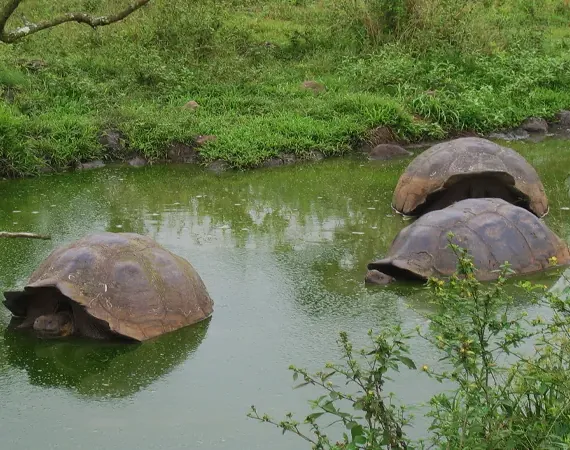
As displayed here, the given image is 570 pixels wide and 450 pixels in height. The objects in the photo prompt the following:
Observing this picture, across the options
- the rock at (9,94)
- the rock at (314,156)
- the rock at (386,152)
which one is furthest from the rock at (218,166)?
the rock at (9,94)

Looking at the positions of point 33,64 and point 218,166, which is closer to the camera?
point 218,166

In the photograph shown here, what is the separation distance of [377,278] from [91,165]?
5227 millimetres

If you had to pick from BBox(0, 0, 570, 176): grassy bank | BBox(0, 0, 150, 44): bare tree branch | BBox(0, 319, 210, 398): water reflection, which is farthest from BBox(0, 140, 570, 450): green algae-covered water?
BBox(0, 0, 150, 44): bare tree branch

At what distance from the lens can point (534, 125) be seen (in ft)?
41.7

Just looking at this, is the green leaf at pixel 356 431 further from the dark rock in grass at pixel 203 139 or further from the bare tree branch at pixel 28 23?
the dark rock in grass at pixel 203 139

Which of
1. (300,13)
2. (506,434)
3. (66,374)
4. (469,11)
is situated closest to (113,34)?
(300,13)

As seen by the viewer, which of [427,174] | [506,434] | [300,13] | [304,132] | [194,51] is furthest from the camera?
[300,13]

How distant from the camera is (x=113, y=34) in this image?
1491 cm

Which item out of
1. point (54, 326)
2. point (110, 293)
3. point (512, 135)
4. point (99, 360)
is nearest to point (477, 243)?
point (110, 293)

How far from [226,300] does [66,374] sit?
1394 millimetres

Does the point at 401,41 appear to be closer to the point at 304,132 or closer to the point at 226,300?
the point at 304,132

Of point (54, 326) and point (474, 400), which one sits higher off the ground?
point (474, 400)

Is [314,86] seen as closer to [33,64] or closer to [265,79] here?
[265,79]

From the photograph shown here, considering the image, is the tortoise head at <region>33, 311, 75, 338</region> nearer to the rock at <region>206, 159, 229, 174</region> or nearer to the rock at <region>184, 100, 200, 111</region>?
the rock at <region>206, 159, 229, 174</region>
